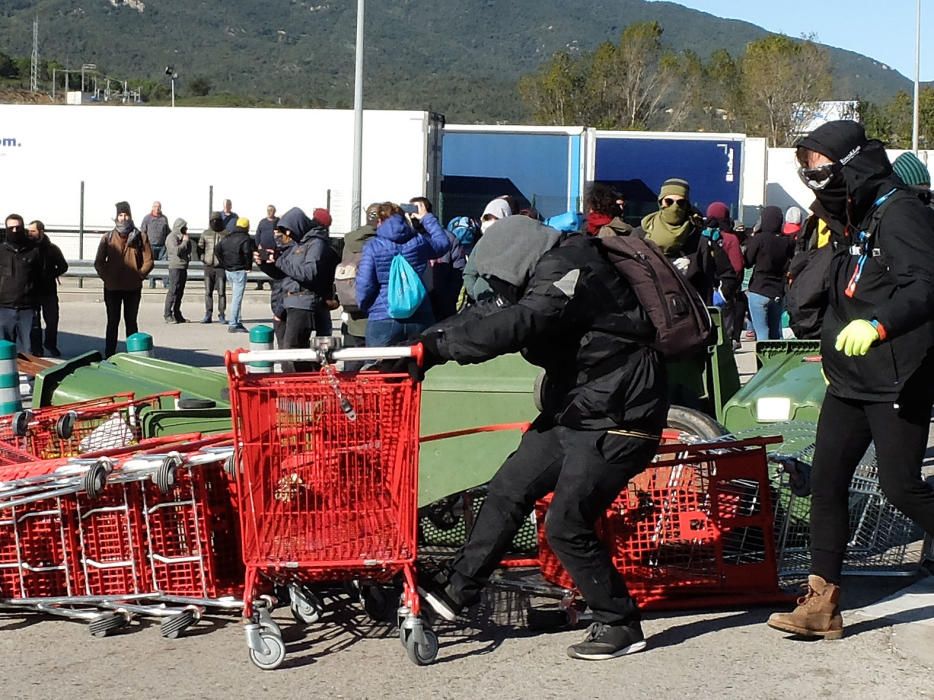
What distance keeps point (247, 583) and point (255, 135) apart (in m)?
25.9

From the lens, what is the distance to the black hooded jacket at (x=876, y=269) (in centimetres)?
478

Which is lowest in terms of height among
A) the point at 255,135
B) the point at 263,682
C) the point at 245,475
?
the point at 263,682

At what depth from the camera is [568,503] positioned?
194 inches

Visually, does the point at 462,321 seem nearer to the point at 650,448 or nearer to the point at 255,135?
the point at 650,448

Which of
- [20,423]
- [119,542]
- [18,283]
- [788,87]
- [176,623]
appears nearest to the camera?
[176,623]

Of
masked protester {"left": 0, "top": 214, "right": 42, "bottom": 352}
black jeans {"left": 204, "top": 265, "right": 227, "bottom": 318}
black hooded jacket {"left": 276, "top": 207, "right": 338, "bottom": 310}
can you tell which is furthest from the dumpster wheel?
black jeans {"left": 204, "top": 265, "right": 227, "bottom": 318}

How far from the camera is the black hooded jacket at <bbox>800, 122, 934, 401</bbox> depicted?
4.78 meters

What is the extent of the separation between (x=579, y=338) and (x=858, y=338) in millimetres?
995

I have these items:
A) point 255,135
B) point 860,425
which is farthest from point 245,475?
point 255,135

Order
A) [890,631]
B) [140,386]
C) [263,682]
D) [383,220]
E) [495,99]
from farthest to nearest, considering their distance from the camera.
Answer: [495,99], [383,220], [140,386], [890,631], [263,682]

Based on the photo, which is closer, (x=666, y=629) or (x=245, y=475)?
(x=245, y=475)

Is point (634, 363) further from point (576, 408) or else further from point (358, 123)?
point (358, 123)

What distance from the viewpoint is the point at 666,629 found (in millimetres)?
5535

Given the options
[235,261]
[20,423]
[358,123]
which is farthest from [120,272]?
[358,123]
